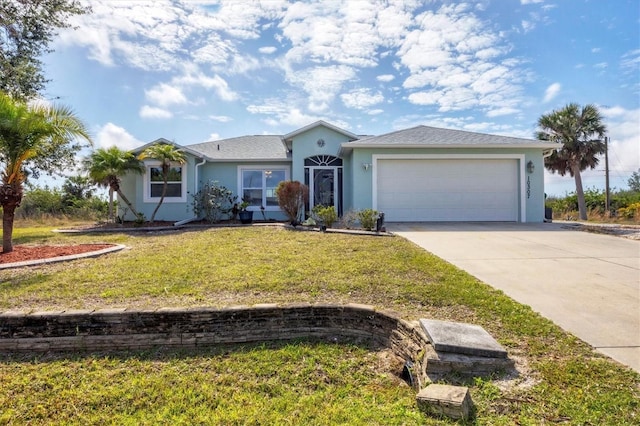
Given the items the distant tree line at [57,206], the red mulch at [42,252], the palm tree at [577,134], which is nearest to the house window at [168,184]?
the distant tree line at [57,206]

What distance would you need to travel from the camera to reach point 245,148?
16172mm

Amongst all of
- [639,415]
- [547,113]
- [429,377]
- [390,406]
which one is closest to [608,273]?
[639,415]

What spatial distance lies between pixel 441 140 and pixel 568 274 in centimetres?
893

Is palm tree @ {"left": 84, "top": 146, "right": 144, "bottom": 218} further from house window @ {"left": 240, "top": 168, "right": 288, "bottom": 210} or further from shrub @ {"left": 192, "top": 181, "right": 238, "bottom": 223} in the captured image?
house window @ {"left": 240, "top": 168, "right": 288, "bottom": 210}

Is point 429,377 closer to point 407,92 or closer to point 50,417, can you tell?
point 50,417

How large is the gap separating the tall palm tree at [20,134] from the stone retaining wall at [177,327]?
17.0ft

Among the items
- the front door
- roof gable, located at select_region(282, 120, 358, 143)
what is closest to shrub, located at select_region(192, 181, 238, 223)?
roof gable, located at select_region(282, 120, 358, 143)

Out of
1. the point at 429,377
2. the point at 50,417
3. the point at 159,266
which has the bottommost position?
the point at 50,417

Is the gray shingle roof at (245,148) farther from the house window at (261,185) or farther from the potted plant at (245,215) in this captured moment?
the potted plant at (245,215)

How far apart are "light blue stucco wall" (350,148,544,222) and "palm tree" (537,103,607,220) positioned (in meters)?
8.76

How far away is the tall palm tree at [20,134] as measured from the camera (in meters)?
6.61

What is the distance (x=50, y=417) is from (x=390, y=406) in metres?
2.46

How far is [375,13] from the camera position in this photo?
910 cm

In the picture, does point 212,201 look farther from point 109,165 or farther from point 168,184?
point 109,165
